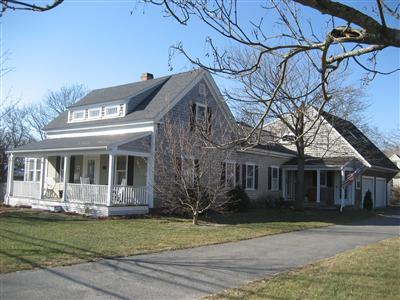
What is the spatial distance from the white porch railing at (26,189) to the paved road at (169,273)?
1472 centimetres

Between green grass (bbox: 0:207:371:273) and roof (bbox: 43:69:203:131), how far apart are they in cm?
581

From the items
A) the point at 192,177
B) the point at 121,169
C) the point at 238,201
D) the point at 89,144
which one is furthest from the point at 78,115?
the point at 192,177

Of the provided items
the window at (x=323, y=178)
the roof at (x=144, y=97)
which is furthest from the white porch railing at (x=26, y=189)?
the window at (x=323, y=178)

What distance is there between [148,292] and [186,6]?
4.44 metres

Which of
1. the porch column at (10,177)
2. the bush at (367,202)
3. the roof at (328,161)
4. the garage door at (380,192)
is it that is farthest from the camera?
the garage door at (380,192)

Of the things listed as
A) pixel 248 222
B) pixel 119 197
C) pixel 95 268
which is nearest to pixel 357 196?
pixel 248 222

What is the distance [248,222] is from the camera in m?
20.0

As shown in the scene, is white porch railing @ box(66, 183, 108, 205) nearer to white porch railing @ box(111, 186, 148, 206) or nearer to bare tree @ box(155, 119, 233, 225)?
white porch railing @ box(111, 186, 148, 206)

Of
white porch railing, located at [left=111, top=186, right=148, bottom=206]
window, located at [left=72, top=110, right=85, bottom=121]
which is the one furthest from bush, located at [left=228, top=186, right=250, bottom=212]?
window, located at [left=72, top=110, right=85, bottom=121]

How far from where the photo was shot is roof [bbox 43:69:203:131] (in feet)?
75.9

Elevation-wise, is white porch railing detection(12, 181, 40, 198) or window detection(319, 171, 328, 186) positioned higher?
window detection(319, 171, 328, 186)

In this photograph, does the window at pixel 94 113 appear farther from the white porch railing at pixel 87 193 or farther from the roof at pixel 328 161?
the roof at pixel 328 161

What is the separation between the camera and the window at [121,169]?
23.6m

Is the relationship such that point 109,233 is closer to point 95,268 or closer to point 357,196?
point 95,268
